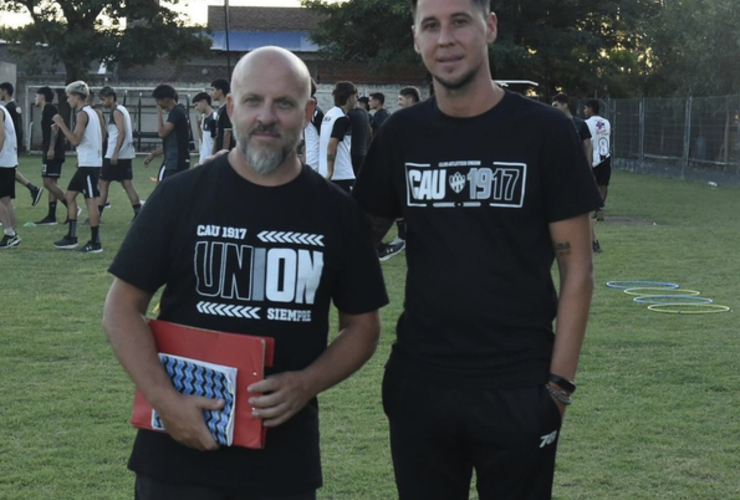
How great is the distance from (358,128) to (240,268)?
451 inches

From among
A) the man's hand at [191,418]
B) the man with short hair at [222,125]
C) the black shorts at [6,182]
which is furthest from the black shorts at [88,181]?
the man's hand at [191,418]

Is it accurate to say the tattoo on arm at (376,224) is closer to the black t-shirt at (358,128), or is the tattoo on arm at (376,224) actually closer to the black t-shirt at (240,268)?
the black t-shirt at (240,268)

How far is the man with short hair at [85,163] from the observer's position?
14.1m

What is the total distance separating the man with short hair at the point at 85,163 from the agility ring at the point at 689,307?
23.6 ft

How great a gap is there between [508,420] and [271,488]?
0.68m

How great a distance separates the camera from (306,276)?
301 cm

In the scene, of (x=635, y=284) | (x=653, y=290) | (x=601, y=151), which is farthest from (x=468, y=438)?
(x=601, y=151)

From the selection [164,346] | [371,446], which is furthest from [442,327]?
[371,446]

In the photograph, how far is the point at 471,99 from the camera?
316 cm

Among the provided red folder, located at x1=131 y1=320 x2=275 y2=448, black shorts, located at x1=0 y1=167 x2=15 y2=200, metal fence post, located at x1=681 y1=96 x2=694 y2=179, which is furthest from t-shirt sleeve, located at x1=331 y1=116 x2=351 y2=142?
metal fence post, located at x1=681 y1=96 x2=694 y2=179

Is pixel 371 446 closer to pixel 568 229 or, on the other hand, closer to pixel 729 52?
pixel 568 229

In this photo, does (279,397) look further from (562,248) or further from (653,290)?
(653,290)

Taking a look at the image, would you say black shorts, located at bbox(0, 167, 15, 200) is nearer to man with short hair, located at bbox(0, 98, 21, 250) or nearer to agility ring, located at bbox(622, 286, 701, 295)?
man with short hair, located at bbox(0, 98, 21, 250)

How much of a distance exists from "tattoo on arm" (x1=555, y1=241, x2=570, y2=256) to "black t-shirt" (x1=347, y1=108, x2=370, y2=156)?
1115 cm
